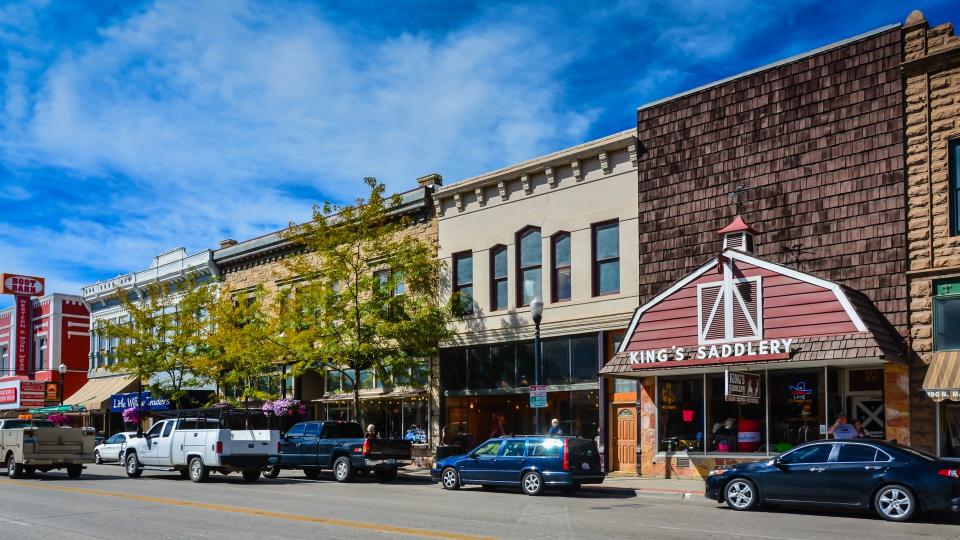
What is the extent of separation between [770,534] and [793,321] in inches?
343

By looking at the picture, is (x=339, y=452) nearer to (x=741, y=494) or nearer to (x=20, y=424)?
(x=20, y=424)

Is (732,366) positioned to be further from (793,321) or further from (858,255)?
(858,255)

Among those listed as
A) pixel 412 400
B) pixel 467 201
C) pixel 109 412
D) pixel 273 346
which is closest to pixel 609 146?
pixel 467 201

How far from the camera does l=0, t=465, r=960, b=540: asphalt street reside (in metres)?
13.4

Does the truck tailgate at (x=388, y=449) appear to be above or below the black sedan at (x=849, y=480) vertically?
below

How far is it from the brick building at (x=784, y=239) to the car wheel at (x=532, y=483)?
423cm

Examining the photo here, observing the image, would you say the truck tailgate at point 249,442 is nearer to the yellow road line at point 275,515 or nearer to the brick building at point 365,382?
the yellow road line at point 275,515

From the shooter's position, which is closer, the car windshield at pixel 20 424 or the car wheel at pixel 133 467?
the car wheel at pixel 133 467

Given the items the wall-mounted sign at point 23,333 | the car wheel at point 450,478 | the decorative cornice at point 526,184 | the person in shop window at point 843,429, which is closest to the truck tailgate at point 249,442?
the car wheel at point 450,478

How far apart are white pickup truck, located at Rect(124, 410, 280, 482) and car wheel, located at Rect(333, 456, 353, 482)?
177cm

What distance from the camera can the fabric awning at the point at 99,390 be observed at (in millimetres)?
46375

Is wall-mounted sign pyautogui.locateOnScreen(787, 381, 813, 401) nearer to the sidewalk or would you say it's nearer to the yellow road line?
the sidewalk

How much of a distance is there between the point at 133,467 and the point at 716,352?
1656cm

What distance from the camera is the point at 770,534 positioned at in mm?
13180
